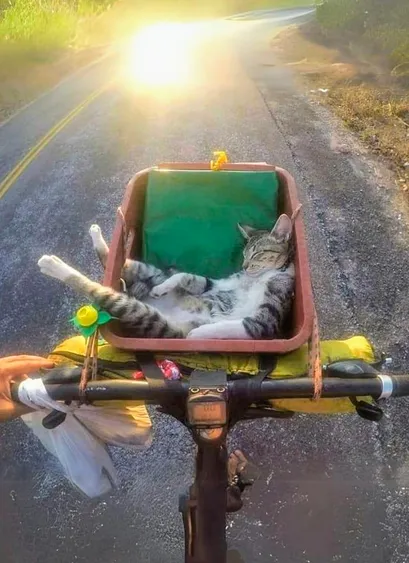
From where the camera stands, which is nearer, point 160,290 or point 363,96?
point 160,290

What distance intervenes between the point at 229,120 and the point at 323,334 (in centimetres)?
721

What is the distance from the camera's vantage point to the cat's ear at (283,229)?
361 cm

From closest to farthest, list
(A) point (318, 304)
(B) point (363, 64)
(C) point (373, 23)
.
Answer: (A) point (318, 304)
(B) point (363, 64)
(C) point (373, 23)

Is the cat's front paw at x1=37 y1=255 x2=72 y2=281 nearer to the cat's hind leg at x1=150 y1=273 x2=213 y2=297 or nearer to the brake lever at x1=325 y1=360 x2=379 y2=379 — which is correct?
the cat's hind leg at x1=150 y1=273 x2=213 y2=297

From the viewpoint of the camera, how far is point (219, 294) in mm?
3771

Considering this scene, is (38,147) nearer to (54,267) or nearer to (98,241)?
(98,241)

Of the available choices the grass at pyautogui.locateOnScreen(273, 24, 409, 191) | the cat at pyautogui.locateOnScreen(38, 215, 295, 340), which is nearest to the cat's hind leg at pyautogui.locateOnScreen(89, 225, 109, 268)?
the cat at pyautogui.locateOnScreen(38, 215, 295, 340)

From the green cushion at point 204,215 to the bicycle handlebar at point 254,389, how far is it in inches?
80.8

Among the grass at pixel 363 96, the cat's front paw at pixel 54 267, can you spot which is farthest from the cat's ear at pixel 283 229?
the grass at pixel 363 96

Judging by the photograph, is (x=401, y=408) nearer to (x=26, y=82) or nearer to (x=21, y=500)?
(x=21, y=500)

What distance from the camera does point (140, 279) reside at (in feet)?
12.1

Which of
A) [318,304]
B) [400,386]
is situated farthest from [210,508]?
[318,304]

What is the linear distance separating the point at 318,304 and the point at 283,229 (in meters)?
2.07

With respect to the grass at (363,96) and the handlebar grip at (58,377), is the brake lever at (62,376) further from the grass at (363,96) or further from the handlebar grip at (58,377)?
the grass at (363,96)
